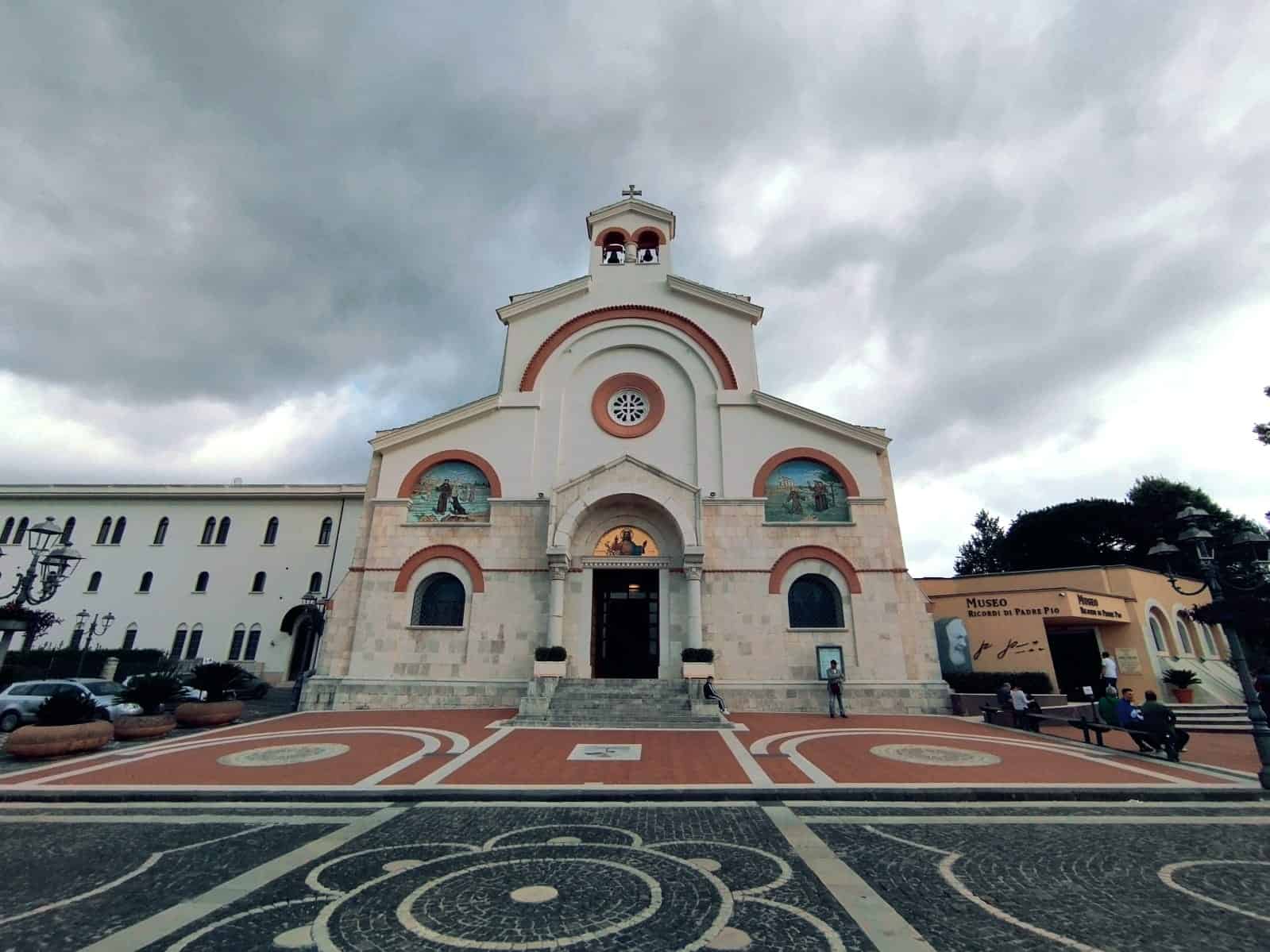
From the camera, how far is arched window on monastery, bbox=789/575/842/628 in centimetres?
1934

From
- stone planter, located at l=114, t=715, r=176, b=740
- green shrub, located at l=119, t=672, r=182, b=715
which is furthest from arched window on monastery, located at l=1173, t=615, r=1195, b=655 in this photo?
green shrub, located at l=119, t=672, r=182, b=715

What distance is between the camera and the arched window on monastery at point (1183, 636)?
90.9 feet

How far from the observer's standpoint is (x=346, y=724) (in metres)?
15.8

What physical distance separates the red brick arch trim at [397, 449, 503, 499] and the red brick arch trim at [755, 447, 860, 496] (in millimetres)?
9798

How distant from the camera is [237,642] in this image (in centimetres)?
2881

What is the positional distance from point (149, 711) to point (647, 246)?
24775 mm

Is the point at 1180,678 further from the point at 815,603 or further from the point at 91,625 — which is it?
the point at 91,625

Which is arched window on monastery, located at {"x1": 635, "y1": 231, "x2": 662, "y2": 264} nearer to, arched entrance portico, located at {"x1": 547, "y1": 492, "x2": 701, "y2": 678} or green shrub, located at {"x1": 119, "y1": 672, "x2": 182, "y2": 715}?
arched entrance portico, located at {"x1": 547, "y1": 492, "x2": 701, "y2": 678}

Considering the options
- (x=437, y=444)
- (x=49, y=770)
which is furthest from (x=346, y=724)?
(x=437, y=444)

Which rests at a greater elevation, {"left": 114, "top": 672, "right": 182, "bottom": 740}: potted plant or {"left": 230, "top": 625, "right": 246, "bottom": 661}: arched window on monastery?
{"left": 230, "top": 625, "right": 246, "bottom": 661}: arched window on monastery

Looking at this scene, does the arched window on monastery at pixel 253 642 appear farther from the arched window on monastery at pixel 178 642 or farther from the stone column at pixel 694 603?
the stone column at pixel 694 603

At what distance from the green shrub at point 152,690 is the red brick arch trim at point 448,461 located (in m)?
8.63

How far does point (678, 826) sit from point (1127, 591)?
2874 centimetres

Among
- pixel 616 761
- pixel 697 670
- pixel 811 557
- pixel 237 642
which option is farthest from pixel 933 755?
pixel 237 642
